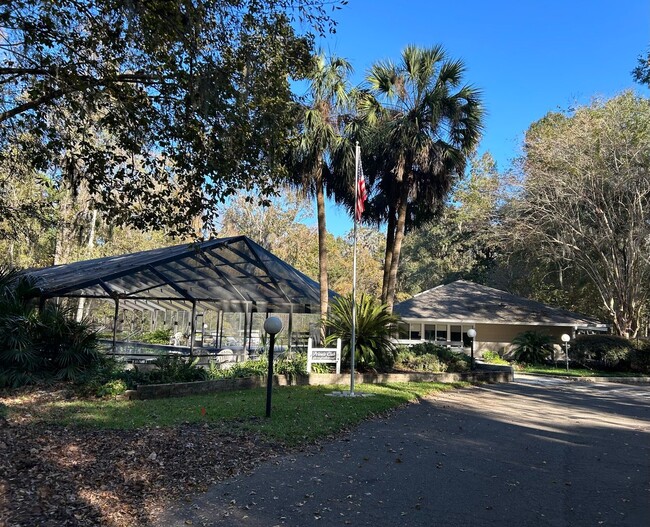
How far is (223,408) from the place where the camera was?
9.60m

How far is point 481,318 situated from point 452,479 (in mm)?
23439

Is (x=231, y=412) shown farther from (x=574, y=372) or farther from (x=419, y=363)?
(x=574, y=372)

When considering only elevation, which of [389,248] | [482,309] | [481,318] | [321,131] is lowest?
[481,318]

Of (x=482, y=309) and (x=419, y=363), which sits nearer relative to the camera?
(x=419, y=363)

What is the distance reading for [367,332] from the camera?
52.9 ft

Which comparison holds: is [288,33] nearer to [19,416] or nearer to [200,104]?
[200,104]

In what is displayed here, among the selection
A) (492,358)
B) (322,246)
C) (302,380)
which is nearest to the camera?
(302,380)

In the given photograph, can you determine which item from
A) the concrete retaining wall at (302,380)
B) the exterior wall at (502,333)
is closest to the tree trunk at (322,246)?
the concrete retaining wall at (302,380)

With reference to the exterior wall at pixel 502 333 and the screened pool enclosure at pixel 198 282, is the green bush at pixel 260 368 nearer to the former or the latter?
the screened pool enclosure at pixel 198 282

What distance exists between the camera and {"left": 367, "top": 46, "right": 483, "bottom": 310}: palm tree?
1744 centimetres

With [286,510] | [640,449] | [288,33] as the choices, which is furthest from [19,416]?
[640,449]

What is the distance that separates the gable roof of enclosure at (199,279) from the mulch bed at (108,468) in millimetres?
6069

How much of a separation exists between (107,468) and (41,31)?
5.97 meters

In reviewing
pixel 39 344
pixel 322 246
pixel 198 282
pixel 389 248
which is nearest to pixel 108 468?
pixel 39 344
